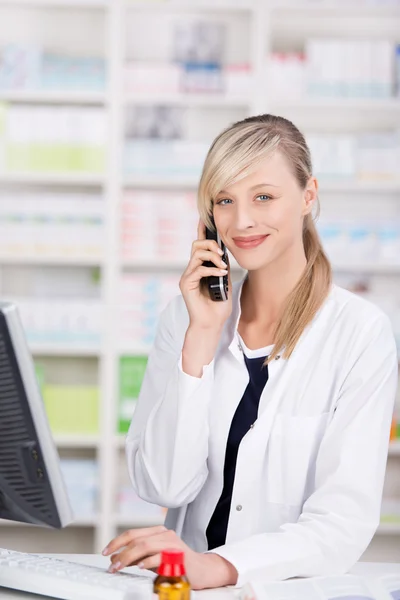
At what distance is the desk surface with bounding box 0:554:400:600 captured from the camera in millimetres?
1182

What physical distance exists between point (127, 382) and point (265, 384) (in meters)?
2.14

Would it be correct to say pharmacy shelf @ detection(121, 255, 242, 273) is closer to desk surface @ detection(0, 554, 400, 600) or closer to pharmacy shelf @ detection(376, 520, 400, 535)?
pharmacy shelf @ detection(376, 520, 400, 535)

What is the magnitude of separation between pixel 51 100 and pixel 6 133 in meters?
0.29

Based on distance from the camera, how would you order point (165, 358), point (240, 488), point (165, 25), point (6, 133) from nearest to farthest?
point (240, 488) → point (165, 358) → point (6, 133) → point (165, 25)

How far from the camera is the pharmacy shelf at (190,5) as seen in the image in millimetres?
3688

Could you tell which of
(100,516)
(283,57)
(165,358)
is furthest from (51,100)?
(165,358)

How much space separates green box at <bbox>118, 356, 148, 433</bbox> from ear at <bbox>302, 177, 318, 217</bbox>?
2.10 m

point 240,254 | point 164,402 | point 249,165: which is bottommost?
point 164,402

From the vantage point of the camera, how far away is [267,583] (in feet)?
4.00

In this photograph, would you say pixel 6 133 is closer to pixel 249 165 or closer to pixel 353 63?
pixel 353 63

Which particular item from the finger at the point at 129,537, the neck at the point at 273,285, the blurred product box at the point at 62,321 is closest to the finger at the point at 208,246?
the neck at the point at 273,285

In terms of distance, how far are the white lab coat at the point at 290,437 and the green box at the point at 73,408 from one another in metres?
2.02

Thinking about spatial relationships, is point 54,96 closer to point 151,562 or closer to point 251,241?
point 251,241

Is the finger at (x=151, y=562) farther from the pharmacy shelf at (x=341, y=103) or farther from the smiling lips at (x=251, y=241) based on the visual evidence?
the pharmacy shelf at (x=341, y=103)
